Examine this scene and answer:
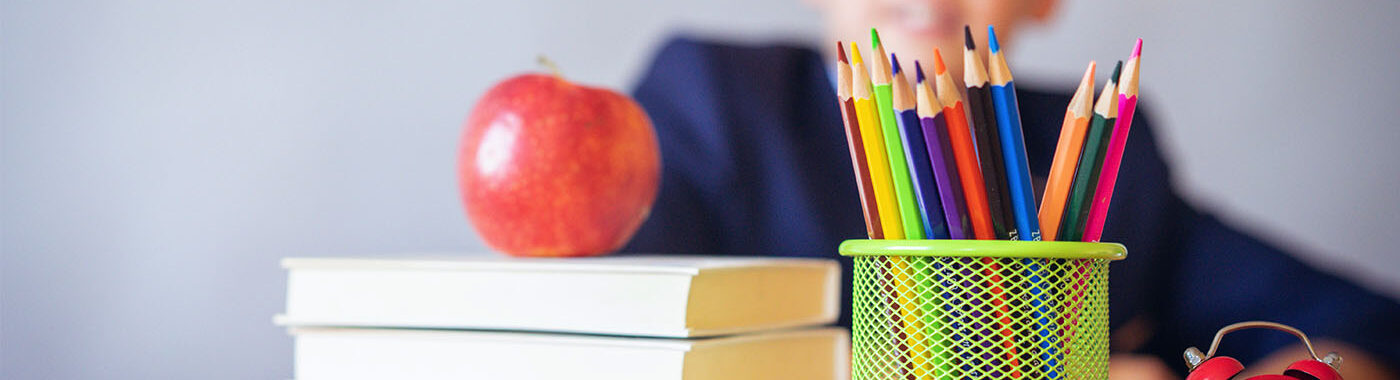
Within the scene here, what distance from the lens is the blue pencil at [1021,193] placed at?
0.29 metres

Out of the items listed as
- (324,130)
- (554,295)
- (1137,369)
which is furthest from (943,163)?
(324,130)

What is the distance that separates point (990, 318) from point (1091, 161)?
0.05 m

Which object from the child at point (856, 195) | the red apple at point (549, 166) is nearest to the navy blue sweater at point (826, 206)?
the child at point (856, 195)

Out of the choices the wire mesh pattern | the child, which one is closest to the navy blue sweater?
the child

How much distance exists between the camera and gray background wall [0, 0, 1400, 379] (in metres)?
0.59

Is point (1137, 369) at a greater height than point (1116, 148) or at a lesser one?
lesser

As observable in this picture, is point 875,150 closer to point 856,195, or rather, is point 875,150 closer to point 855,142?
point 855,142

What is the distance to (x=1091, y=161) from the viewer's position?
0.95 feet

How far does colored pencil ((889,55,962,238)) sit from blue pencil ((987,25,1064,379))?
2cm

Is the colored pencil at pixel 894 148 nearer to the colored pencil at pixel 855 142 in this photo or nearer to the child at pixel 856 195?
the colored pencil at pixel 855 142

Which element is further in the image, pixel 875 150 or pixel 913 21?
pixel 913 21

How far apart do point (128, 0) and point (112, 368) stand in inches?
9.0

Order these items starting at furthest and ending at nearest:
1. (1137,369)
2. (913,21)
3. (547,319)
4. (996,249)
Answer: (913,21), (1137,369), (547,319), (996,249)

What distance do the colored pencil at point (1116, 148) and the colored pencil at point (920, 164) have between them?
0.04m
